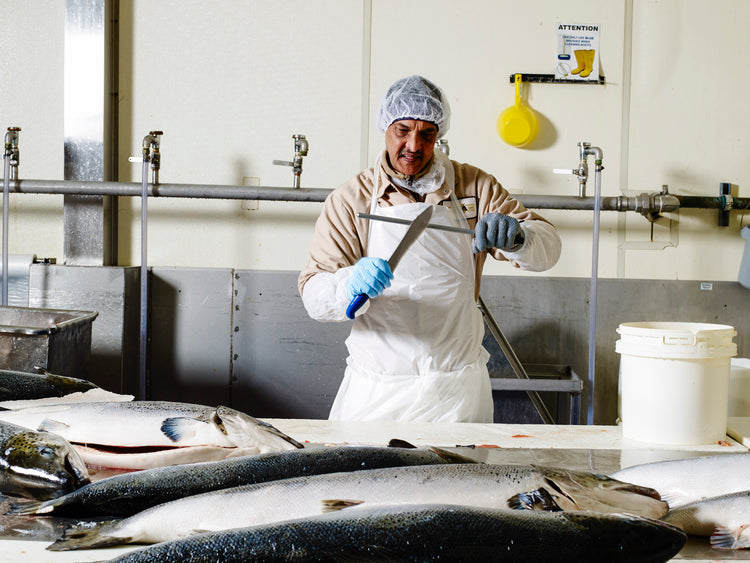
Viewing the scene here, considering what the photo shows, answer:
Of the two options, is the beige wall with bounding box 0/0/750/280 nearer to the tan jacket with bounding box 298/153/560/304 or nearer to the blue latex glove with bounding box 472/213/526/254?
the tan jacket with bounding box 298/153/560/304

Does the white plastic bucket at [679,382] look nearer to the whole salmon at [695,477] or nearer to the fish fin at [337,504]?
the whole salmon at [695,477]

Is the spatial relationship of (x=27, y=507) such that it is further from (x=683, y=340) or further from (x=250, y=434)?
(x=683, y=340)

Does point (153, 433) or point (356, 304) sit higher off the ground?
point (356, 304)

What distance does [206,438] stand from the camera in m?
1.38

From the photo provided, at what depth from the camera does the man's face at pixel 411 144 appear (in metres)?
2.37

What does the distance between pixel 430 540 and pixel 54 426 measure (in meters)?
0.90

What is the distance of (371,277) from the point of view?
2074 millimetres

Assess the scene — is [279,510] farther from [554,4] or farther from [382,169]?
[554,4]

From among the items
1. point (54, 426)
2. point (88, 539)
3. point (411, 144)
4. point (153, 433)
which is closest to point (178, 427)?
point (153, 433)

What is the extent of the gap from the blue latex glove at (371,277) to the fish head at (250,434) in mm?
760

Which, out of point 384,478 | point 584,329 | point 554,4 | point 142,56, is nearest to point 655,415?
point 384,478

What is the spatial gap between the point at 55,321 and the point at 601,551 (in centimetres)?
242

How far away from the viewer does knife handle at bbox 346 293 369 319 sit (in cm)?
212

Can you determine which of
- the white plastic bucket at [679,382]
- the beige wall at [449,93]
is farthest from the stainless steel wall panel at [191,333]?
the white plastic bucket at [679,382]
